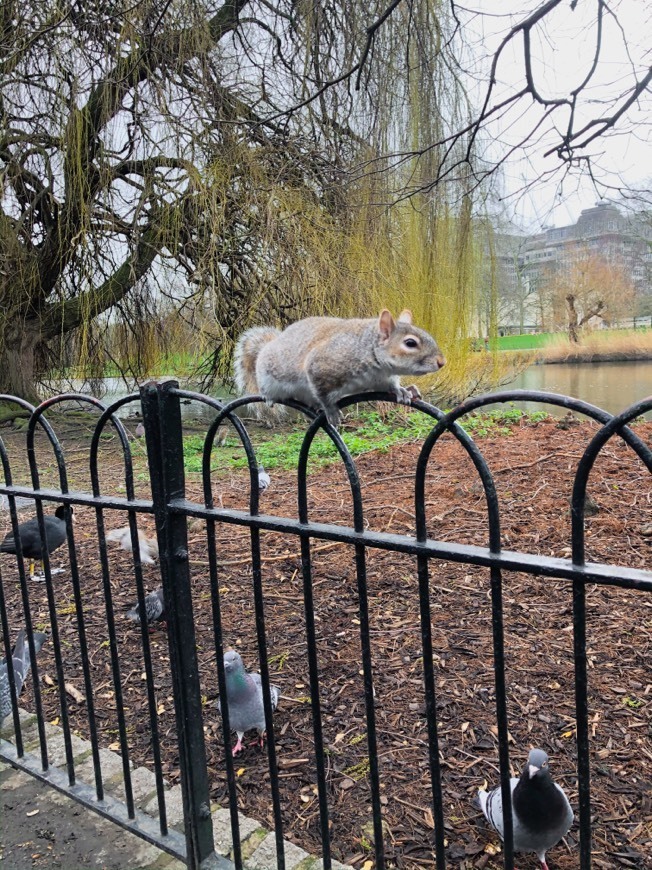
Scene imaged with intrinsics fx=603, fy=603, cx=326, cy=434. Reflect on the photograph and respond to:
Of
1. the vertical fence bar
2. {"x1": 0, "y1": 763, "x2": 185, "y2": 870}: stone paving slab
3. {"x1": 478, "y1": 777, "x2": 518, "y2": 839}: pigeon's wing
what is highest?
the vertical fence bar

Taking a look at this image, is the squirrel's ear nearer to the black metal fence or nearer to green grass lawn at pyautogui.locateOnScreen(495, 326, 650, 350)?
the black metal fence

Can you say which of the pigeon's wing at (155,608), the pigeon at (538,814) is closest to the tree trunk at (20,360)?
the pigeon's wing at (155,608)

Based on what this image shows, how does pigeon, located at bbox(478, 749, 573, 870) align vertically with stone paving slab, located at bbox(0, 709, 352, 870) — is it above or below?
above

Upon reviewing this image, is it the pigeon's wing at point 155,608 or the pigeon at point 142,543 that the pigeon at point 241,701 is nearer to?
the pigeon's wing at point 155,608

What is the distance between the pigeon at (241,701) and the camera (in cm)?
187

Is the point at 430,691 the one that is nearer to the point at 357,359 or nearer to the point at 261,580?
the point at 261,580

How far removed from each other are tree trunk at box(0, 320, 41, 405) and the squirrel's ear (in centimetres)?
653

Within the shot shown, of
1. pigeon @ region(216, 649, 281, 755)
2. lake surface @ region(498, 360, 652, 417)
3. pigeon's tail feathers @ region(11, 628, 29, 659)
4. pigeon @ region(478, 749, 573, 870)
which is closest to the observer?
pigeon @ region(478, 749, 573, 870)

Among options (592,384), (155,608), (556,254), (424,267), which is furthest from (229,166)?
(592,384)

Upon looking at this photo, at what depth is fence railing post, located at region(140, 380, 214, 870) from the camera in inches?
48.5

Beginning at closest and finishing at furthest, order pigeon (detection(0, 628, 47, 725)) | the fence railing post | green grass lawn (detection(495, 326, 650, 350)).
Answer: the fence railing post
pigeon (detection(0, 628, 47, 725))
green grass lawn (detection(495, 326, 650, 350))

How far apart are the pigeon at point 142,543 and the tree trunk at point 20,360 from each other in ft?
13.8

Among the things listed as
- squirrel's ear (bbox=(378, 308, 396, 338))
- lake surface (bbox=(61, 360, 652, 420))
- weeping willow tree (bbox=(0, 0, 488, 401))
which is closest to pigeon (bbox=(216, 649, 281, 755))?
squirrel's ear (bbox=(378, 308, 396, 338))

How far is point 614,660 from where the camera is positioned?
206 centimetres
